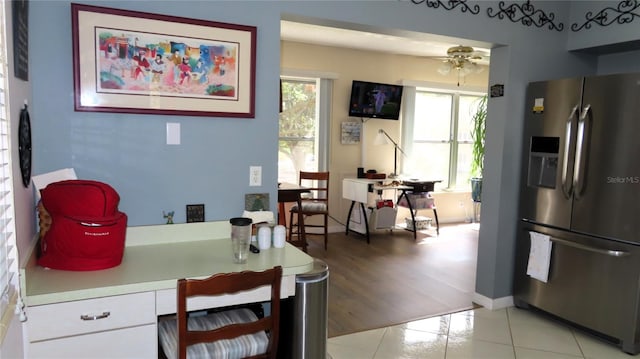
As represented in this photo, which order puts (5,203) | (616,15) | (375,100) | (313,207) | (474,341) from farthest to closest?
(375,100) → (313,207) → (616,15) → (474,341) → (5,203)

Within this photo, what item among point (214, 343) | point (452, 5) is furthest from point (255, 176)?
point (452, 5)

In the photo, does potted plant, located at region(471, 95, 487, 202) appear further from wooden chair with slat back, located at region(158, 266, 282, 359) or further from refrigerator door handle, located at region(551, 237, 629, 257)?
wooden chair with slat back, located at region(158, 266, 282, 359)

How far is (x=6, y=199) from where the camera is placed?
1.38 metres

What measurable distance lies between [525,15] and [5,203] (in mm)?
3450

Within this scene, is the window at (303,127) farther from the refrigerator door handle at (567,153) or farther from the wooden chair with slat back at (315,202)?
the refrigerator door handle at (567,153)

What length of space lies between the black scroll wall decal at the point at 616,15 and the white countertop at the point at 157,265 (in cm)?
281

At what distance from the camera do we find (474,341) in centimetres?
299

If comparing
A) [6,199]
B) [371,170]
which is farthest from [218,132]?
[371,170]

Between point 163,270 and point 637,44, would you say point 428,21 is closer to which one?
point 637,44

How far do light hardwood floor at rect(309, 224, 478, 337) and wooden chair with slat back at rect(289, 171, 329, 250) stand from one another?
10.2 inches

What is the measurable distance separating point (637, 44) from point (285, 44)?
375cm

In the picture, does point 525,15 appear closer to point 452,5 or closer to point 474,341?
point 452,5

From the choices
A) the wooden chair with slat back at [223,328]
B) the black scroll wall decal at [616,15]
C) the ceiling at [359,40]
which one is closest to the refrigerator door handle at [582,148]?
the black scroll wall decal at [616,15]

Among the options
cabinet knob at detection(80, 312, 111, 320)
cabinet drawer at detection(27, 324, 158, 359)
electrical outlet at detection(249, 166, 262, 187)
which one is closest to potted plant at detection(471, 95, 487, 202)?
electrical outlet at detection(249, 166, 262, 187)
